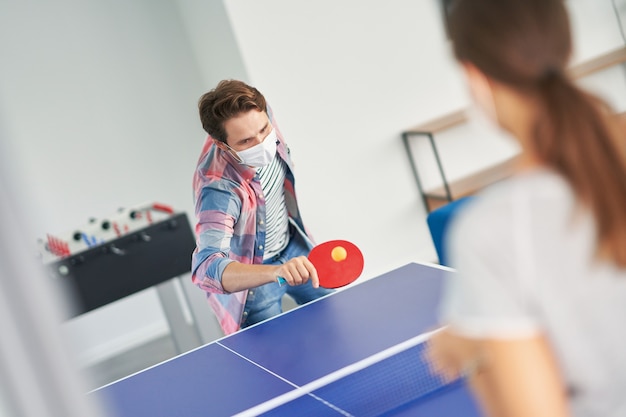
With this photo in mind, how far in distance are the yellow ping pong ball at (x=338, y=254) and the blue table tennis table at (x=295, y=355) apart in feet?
0.70

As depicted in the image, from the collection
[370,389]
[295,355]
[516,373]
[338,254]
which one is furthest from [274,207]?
[516,373]

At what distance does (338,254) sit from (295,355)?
38cm

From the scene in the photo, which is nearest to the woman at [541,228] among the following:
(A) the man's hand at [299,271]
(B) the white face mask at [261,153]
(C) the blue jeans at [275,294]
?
(A) the man's hand at [299,271]

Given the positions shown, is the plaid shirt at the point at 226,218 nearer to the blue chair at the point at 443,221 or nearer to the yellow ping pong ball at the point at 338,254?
the yellow ping pong ball at the point at 338,254

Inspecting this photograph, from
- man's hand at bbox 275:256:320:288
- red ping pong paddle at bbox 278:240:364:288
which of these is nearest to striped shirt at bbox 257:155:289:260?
red ping pong paddle at bbox 278:240:364:288

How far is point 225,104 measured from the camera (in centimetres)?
329

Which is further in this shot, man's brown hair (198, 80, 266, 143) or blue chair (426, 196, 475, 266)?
blue chair (426, 196, 475, 266)

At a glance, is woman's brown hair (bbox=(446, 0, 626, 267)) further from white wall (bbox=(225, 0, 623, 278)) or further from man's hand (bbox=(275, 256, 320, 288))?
white wall (bbox=(225, 0, 623, 278))

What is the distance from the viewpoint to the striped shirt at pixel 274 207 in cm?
356

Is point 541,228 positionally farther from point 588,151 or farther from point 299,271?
point 299,271

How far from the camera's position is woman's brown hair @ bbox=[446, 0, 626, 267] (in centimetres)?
108

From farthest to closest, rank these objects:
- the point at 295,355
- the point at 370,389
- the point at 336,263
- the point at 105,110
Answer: the point at 105,110
the point at 336,263
the point at 295,355
the point at 370,389

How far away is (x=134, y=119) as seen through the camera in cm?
705

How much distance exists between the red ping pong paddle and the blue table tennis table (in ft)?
0.52
